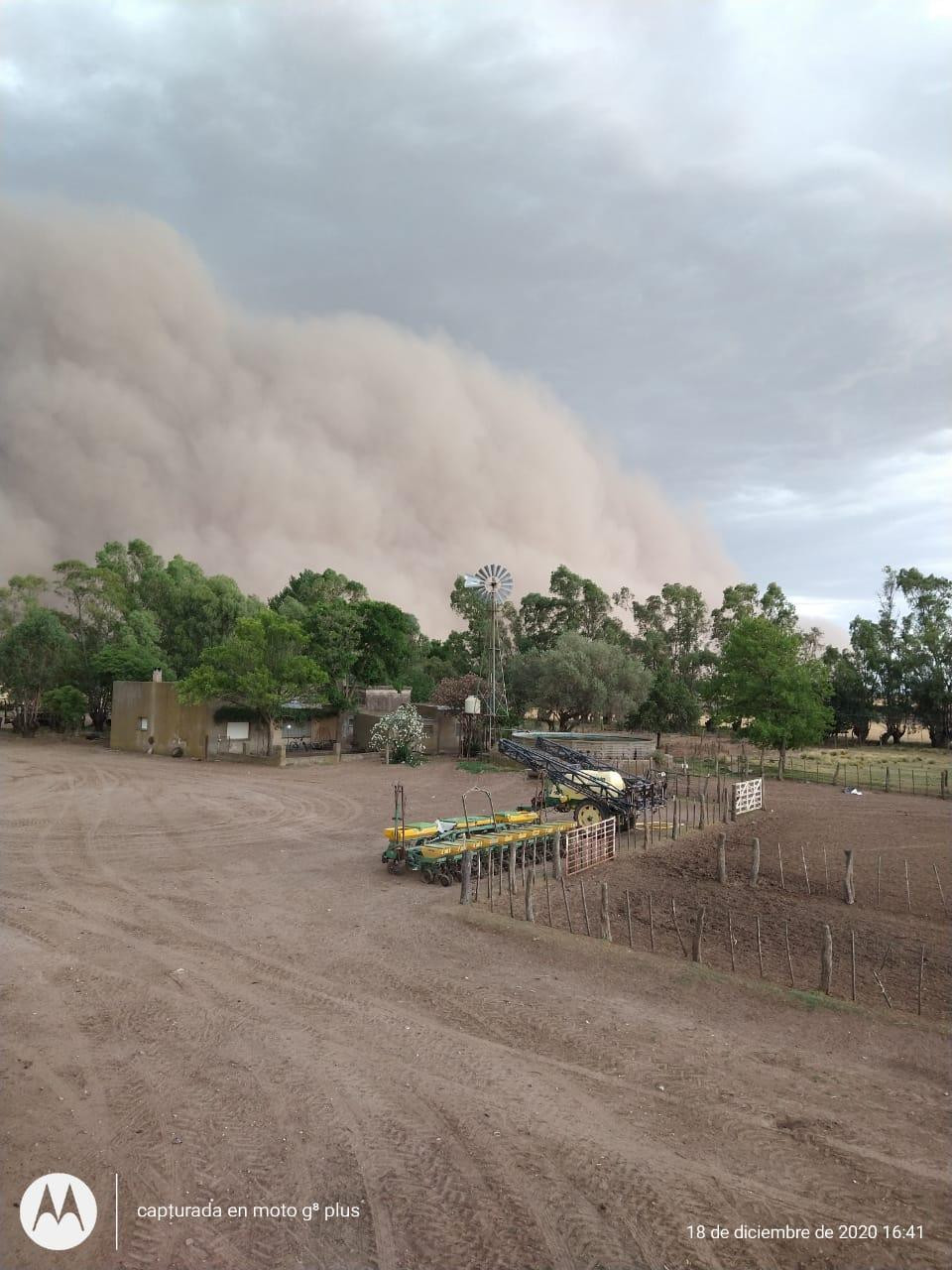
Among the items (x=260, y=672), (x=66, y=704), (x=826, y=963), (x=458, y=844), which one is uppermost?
(x=260, y=672)

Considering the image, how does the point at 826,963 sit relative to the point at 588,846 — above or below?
above

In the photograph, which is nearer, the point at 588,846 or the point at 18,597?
the point at 588,846

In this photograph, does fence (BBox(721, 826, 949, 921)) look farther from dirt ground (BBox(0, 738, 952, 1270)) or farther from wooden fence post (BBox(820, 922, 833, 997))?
dirt ground (BBox(0, 738, 952, 1270))

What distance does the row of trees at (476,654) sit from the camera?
41.8 m

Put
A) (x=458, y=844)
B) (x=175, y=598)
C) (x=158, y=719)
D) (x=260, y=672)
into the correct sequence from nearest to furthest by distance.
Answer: (x=458, y=844) < (x=260, y=672) < (x=158, y=719) < (x=175, y=598)

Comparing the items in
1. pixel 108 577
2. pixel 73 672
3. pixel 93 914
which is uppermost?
pixel 108 577

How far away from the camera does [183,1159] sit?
6.69 metres

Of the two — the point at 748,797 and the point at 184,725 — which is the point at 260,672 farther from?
the point at 748,797

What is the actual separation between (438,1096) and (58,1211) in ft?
11.2

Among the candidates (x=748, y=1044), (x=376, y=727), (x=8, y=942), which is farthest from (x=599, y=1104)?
(x=376, y=727)

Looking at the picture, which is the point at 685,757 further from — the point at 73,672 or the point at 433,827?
the point at 73,672

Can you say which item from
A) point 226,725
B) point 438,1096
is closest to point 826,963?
point 438,1096

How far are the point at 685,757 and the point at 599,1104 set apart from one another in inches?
1648

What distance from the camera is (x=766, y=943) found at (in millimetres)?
13570
